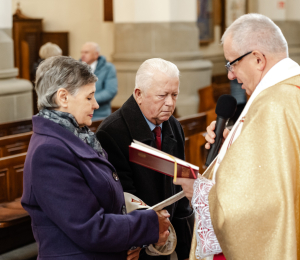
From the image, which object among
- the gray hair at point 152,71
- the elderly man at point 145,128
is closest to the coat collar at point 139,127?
the elderly man at point 145,128

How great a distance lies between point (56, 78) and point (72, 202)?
505 millimetres

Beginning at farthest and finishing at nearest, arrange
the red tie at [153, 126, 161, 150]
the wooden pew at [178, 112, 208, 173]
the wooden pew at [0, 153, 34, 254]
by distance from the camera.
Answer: the wooden pew at [178, 112, 208, 173] → the wooden pew at [0, 153, 34, 254] → the red tie at [153, 126, 161, 150]

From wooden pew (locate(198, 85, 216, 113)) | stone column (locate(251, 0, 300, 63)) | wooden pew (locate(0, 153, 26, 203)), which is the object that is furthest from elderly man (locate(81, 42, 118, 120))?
stone column (locate(251, 0, 300, 63))

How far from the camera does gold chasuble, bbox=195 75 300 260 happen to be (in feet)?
5.49

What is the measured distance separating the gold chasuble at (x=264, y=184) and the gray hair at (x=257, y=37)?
210 mm

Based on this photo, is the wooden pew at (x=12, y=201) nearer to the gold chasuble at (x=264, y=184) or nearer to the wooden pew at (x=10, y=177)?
the wooden pew at (x=10, y=177)

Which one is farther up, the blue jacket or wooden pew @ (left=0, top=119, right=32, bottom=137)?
the blue jacket

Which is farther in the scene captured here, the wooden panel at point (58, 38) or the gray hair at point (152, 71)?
the wooden panel at point (58, 38)

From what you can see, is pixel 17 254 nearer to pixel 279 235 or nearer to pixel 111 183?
pixel 111 183

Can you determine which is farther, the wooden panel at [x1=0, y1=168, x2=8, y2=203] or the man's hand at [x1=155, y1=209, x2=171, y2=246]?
the wooden panel at [x1=0, y1=168, x2=8, y2=203]

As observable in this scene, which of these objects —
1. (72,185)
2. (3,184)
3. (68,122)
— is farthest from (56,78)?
(3,184)

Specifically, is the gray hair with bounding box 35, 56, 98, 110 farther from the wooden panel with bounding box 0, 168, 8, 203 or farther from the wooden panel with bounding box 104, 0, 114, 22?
the wooden panel with bounding box 104, 0, 114, 22

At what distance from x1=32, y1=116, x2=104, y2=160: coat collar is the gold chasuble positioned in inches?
22.2

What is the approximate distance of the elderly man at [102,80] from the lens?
562 centimetres
